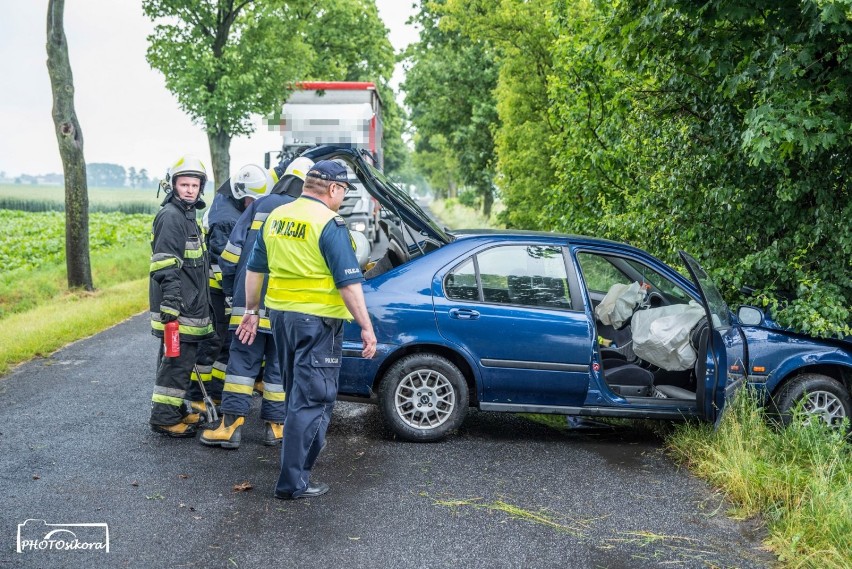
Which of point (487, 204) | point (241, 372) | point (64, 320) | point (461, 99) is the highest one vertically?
point (461, 99)

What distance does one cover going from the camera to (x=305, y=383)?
4.93m

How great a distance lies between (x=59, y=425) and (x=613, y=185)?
23.6ft

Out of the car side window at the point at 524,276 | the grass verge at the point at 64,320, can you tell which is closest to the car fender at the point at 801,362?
the car side window at the point at 524,276

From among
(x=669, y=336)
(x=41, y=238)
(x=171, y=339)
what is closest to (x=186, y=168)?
(x=171, y=339)

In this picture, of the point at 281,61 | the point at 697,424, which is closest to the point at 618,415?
the point at 697,424

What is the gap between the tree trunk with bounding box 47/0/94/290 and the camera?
14.1 m

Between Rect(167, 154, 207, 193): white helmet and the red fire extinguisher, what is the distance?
1.00 meters

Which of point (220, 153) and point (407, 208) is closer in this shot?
point (407, 208)

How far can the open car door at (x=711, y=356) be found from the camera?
5.85 m

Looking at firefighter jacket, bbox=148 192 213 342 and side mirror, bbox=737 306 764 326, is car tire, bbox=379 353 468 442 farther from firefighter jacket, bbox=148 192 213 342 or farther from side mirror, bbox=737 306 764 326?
side mirror, bbox=737 306 764 326

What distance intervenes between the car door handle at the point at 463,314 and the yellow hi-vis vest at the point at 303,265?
1.27m

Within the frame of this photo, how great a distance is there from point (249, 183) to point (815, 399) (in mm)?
4411

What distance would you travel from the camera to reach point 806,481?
200 inches

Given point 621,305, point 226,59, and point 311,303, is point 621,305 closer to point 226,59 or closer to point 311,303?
point 311,303
